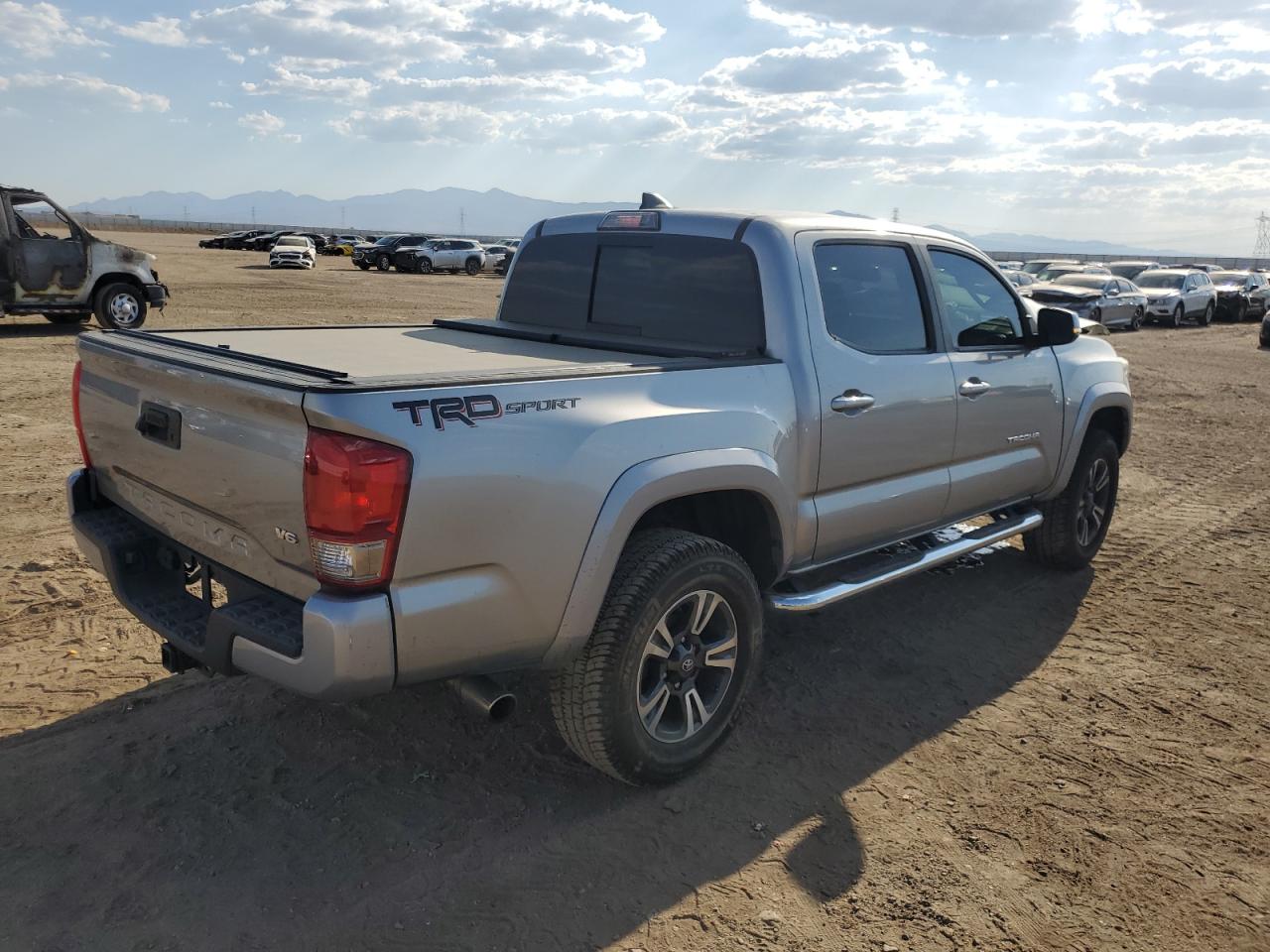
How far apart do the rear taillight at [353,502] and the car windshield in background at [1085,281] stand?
82.4 feet

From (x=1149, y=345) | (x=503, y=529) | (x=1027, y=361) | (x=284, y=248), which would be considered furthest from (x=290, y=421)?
(x=284, y=248)

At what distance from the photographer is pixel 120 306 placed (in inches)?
592

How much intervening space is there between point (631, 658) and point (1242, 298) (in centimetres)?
3455

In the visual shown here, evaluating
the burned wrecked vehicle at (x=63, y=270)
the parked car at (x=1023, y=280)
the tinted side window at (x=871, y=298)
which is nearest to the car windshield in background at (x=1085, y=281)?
the parked car at (x=1023, y=280)

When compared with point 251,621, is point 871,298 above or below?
above

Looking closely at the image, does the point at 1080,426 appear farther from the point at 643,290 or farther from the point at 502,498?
the point at 502,498

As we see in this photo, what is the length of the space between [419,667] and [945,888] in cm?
176

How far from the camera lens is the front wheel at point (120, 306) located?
48.6ft

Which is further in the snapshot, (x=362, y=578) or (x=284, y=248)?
(x=284, y=248)

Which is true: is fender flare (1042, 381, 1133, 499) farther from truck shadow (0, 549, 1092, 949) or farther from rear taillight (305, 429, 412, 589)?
rear taillight (305, 429, 412, 589)

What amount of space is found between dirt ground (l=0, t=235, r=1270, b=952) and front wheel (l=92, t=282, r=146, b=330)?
35.9ft

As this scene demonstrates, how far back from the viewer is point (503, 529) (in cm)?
282

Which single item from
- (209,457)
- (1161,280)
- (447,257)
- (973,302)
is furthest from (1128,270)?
(209,457)

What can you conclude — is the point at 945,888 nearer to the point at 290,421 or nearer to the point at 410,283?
the point at 290,421
